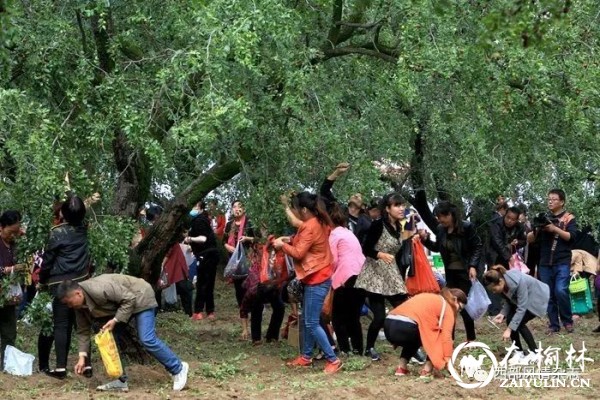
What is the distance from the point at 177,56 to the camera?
31.8 feet

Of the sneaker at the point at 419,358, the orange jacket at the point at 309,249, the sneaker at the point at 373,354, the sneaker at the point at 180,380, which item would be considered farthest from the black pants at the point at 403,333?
the sneaker at the point at 180,380

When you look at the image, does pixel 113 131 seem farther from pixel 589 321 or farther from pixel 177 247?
pixel 589 321

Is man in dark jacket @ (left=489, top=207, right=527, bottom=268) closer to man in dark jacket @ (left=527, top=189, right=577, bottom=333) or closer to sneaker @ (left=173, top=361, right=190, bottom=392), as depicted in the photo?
man in dark jacket @ (left=527, top=189, right=577, bottom=333)

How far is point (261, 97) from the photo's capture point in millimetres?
10469

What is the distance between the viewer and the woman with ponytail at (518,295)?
10.5 metres

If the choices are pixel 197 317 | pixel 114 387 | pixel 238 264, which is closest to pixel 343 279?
pixel 114 387

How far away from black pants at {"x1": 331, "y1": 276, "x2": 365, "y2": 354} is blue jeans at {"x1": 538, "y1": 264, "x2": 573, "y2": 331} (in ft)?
10.0

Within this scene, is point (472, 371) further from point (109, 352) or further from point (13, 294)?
point (13, 294)

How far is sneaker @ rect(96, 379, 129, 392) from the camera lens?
9.77m

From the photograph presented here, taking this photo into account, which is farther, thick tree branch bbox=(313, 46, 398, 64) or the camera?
the camera

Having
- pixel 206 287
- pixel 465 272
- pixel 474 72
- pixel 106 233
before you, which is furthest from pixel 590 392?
pixel 206 287

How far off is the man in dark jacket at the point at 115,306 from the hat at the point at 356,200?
2605mm

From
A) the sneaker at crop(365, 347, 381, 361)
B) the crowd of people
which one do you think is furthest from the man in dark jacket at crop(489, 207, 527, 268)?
the sneaker at crop(365, 347, 381, 361)

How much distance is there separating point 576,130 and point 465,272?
189 centimetres
